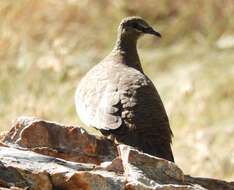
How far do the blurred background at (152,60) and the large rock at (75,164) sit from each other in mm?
2834

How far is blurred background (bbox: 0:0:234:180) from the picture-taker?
40.6 feet

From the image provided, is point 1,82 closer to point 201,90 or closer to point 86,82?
point 86,82

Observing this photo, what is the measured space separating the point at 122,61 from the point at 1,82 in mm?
1437

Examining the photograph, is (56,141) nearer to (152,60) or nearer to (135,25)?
(135,25)

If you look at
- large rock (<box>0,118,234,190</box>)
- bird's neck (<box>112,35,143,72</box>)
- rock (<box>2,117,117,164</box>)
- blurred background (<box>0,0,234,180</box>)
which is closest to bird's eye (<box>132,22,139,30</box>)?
bird's neck (<box>112,35,143,72</box>)

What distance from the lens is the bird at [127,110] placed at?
9.30 metres

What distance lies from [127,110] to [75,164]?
224 cm

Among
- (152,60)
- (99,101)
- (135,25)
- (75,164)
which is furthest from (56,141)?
(152,60)

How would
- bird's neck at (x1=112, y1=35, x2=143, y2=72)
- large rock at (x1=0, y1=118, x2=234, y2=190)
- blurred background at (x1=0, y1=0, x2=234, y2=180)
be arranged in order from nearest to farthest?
1. large rock at (x1=0, y1=118, x2=234, y2=190)
2. bird's neck at (x1=112, y1=35, x2=143, y2=72)
3. blurred background at (x1=0, y1=0, x2=234, y2=180)

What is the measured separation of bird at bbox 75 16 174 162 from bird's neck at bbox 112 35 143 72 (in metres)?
0.58

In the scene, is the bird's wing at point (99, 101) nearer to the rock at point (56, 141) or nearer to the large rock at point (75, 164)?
the large rock at point (75, 164)

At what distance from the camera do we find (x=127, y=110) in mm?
9453

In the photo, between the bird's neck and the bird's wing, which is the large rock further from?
the bird's neck

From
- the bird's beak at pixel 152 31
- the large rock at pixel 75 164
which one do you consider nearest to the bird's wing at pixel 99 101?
the bird's beak at pixel 152 31
